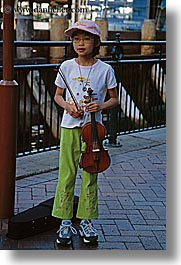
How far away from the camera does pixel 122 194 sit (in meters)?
5.28

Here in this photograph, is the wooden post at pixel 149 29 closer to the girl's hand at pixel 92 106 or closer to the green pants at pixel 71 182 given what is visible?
the green pants at pixel 71 182

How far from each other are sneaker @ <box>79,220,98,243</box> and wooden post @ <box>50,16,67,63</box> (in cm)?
381

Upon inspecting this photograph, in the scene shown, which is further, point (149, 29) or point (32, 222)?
point (149, 29)

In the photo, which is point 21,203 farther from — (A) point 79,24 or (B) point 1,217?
(A) point 79,24

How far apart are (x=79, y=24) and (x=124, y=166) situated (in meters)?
2.67

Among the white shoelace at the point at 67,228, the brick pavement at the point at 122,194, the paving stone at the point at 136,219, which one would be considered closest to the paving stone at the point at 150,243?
the brick pavement at the point at 122,194

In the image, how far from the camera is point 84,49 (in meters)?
3.78

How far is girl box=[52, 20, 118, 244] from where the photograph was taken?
379cm

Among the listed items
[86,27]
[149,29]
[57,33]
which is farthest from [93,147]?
[149,29]

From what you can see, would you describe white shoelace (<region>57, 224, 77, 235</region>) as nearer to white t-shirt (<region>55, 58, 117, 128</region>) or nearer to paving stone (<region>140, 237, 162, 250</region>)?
paving stone (<region>140, 237, 162, 250</region>)

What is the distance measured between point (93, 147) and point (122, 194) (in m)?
1.55

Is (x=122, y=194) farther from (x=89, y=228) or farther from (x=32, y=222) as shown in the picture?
(x=32, y=222)

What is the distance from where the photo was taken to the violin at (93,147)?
3773mm

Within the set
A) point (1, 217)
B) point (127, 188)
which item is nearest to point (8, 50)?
point (1, 217)
